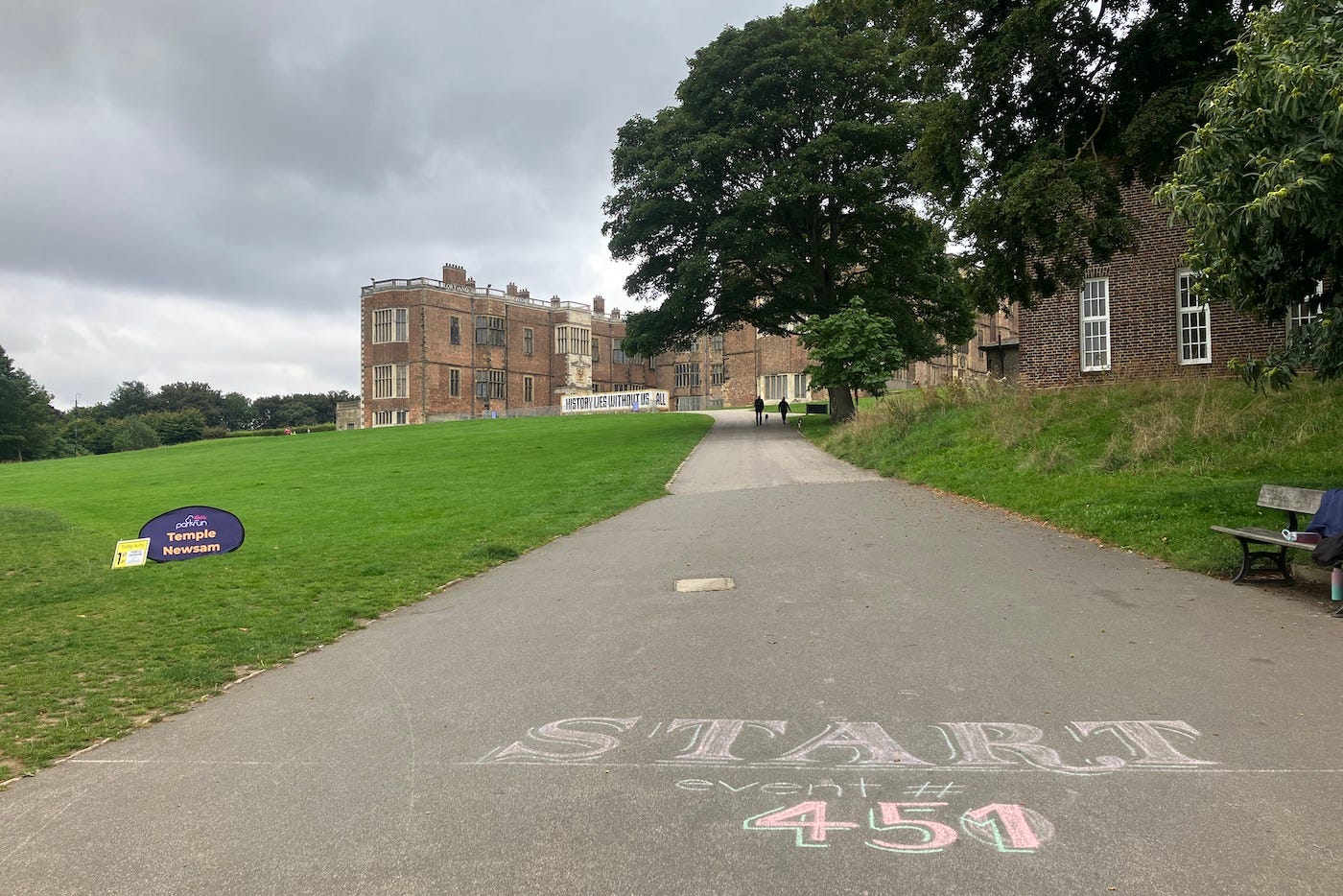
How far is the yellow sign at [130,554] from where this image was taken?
10578mm

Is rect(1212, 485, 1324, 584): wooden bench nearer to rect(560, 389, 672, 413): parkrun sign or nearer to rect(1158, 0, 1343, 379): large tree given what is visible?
rect(1158, 0, 1343, 379): large tree

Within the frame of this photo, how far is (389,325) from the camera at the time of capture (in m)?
70.0

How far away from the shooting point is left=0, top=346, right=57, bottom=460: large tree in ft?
250

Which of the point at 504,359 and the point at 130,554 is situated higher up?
the point at 504,359

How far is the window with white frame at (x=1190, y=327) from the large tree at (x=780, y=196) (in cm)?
947

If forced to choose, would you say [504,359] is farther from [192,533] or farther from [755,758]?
[755,758]

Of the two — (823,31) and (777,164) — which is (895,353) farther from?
(823,31)

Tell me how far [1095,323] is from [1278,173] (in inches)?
761

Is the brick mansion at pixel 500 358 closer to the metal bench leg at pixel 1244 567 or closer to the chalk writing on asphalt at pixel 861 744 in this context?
the metal bench leg at pixel 1244 567

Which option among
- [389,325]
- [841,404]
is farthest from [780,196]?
[389,325]

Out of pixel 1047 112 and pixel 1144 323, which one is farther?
pixel 1144 323

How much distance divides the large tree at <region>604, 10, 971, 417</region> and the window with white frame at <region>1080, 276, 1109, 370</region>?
7395 millimetres

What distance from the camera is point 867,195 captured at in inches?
1243

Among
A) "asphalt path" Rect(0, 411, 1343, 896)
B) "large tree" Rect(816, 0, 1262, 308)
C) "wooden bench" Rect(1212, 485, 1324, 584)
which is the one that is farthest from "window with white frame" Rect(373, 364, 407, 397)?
"wooden bench" Rect(1212, 485, 1324, 584)
